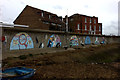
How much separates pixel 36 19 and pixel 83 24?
23.1m

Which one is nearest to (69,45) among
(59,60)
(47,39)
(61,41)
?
(61,41)

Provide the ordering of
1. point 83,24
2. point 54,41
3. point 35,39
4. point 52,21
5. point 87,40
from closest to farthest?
point 35,39 → point 54,41 → point 87,40 → point 52,21 → point 83,24

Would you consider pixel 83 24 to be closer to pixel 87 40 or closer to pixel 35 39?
pixel 87 40

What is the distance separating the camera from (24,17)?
1444 inches

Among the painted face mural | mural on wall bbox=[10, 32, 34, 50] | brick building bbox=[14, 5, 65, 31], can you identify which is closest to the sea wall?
mural on wall bbox=[10, 32, 34, 50]

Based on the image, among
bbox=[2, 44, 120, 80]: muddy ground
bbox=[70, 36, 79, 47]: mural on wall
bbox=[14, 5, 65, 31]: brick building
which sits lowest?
bbox=[2, 44, 120, 80]: muddy ground

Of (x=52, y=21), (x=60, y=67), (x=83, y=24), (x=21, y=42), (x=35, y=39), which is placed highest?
(x=83, y=24)

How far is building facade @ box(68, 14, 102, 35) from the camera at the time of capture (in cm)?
4572

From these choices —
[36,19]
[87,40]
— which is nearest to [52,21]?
[36,19]

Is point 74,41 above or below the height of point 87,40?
below

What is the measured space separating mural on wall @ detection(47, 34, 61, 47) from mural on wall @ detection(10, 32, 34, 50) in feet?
14.7

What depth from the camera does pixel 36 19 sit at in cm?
3406

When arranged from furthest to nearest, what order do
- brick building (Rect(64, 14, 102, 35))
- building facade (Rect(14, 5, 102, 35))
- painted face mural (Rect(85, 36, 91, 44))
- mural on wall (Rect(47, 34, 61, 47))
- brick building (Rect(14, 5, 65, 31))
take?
brick building (Rect(64, 14, 102, 35)) → building facade (Rect(14, 5, 102, 35)) → brick building (Rect(14, 5, 65, 31)) → painted face mural (Rect(85, 36, 91, 44)) → mural on wall (Rect(47, 34, 61, 47))

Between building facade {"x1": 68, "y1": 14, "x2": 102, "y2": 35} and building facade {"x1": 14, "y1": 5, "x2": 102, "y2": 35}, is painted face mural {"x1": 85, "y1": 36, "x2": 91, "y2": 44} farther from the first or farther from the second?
building facade {"x1": 68, "y1": 14, "x2": 102, "y2": 35}
